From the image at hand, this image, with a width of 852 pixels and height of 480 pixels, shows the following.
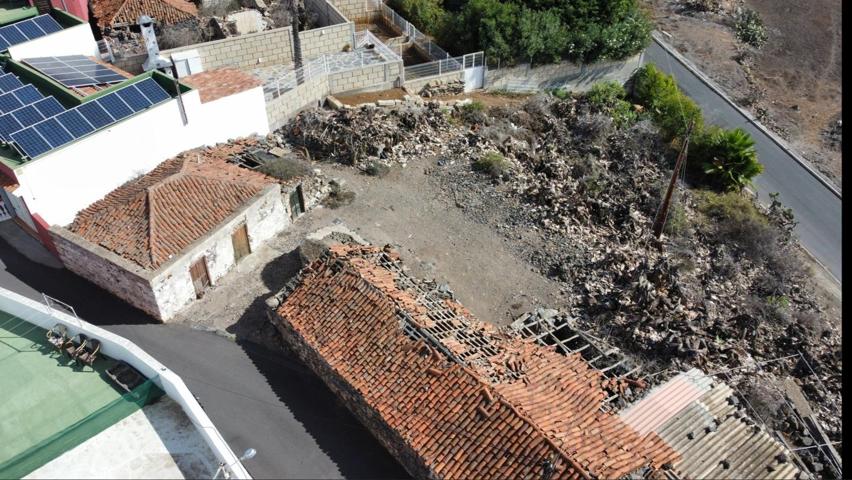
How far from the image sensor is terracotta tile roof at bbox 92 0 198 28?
108 ft

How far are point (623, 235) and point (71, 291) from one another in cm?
1923

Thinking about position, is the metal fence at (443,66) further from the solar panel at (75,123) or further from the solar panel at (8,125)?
the solar panel at (8,125)

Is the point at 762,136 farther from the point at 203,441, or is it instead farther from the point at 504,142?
Result: the point at 203,441

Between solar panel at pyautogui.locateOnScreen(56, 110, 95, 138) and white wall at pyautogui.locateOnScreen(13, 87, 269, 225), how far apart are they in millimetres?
271

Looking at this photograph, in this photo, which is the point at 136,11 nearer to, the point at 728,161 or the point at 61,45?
the point at 61,45

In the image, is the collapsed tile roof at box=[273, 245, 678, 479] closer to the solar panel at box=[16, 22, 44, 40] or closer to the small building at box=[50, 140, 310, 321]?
the small building at box=[50, 140, 310, 321]

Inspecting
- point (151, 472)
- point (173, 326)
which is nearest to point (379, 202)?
point (173, 326)

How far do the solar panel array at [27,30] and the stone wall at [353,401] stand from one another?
1587 centimetres

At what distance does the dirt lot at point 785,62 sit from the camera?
1449 inches

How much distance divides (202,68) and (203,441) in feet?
71.9

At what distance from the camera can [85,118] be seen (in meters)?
21.3

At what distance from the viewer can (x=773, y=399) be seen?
19.2 m

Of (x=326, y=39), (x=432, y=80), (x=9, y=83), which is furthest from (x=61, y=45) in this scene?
(x=432, y=80)

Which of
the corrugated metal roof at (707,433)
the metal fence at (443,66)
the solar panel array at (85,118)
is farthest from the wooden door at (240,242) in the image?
the metal fence at (443,66)
